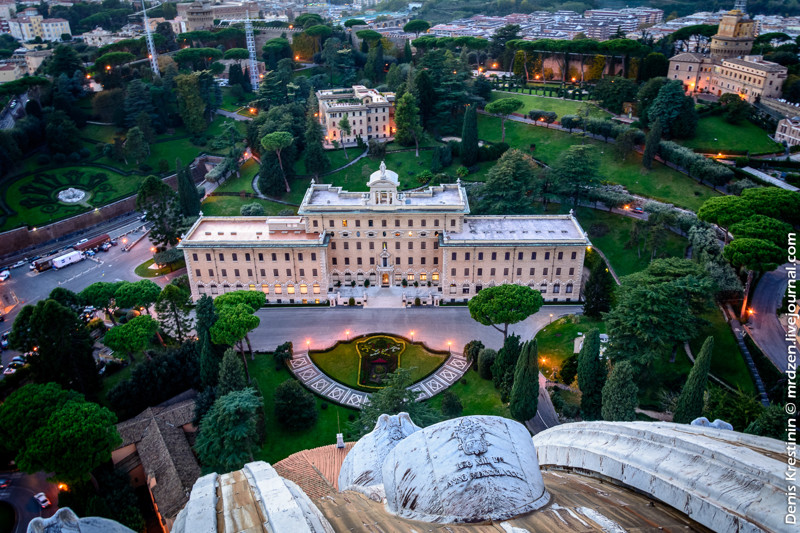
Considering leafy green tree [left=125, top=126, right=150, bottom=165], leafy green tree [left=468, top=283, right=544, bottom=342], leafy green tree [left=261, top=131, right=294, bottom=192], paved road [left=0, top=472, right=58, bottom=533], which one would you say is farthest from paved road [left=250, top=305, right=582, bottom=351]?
leafy green tree [left=125, top=126, right=150, bottom=165]

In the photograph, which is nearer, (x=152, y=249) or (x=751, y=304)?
(x=751, y=304)

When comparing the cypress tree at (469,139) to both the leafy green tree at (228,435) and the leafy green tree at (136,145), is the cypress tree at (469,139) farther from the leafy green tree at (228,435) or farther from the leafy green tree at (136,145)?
the leafy green tree at (228,435)

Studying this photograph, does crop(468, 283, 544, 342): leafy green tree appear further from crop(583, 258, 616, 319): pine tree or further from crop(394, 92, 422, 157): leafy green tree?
crop(394, 92, 422, 157): leafy green tree

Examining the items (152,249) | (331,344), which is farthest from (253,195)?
(331,344)

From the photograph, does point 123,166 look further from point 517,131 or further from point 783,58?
point 783,58

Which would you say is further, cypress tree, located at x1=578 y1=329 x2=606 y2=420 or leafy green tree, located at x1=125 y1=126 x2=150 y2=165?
leafy green tree, located at x1=125 y1=126 x2=150 y2=165
